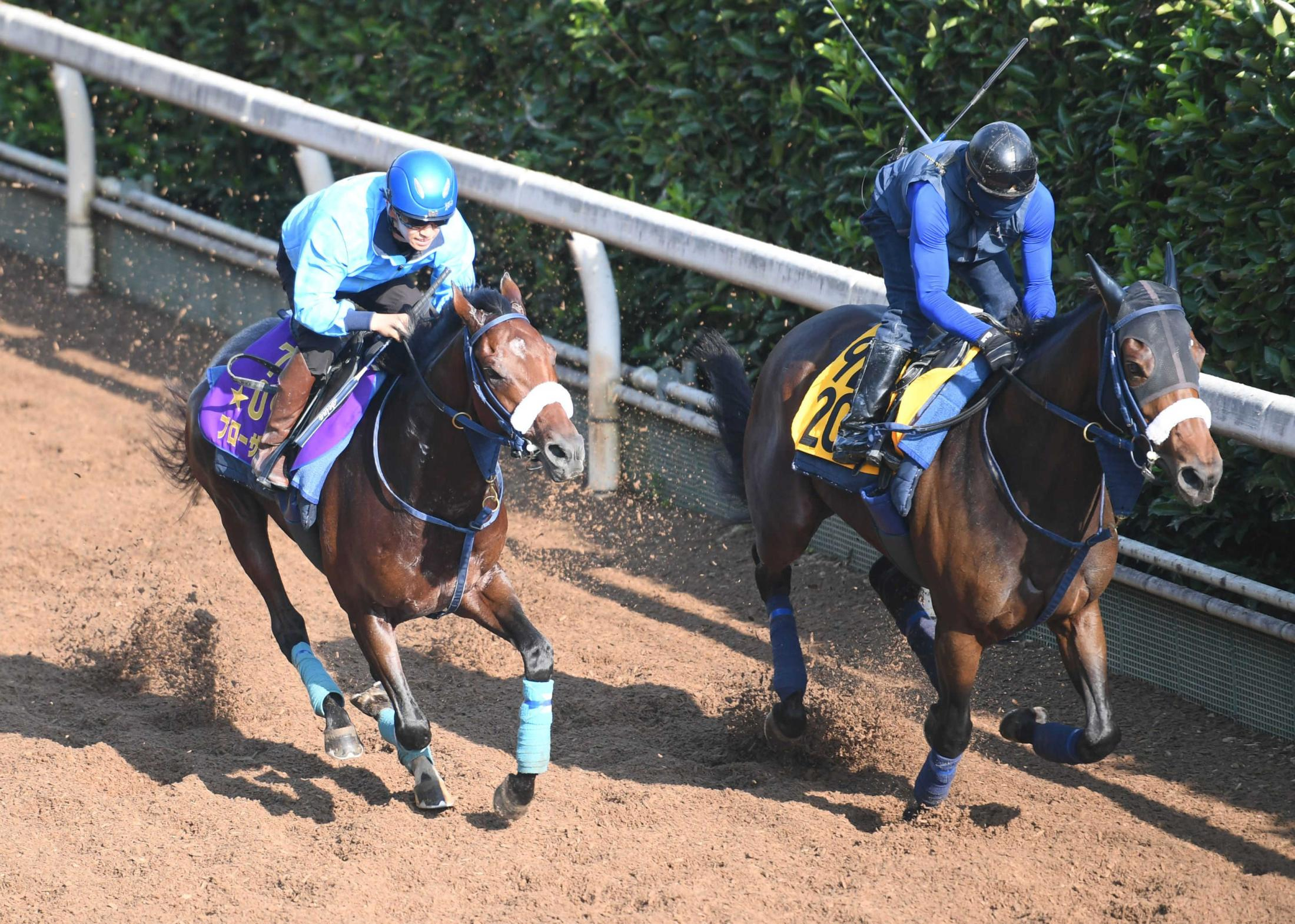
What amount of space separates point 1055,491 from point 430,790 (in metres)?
2.18

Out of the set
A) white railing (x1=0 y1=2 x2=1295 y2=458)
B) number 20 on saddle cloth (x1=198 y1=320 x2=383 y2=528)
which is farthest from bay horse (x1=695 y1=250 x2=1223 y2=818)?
number 20 on saddle cloth (x1=198 y1=320 x2=383 y2=528)

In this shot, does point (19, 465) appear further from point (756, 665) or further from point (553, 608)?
point (756, 665)

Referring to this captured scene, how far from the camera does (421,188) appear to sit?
469 cm

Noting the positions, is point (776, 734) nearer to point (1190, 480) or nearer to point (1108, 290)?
point (1190, 480)

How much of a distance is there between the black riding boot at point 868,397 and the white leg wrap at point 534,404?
1062 mm

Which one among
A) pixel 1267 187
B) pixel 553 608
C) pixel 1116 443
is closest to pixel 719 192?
pixel 553 608

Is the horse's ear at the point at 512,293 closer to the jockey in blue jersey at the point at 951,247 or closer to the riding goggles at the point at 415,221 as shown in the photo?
the riding goggles at the point at 415,221

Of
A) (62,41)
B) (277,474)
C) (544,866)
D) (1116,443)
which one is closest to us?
(1116,443)

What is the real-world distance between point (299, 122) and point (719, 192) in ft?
7.79

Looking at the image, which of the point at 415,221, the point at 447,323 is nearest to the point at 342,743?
the point at 447,323

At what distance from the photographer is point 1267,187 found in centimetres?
519

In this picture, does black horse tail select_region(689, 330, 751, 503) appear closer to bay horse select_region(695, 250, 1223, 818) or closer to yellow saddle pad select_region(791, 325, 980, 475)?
yellow saddle pad select_region(791, 325, 980, 475)

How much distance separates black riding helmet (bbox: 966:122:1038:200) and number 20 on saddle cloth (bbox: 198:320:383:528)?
6.67 feet

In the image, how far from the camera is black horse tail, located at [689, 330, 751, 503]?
19.7ft
